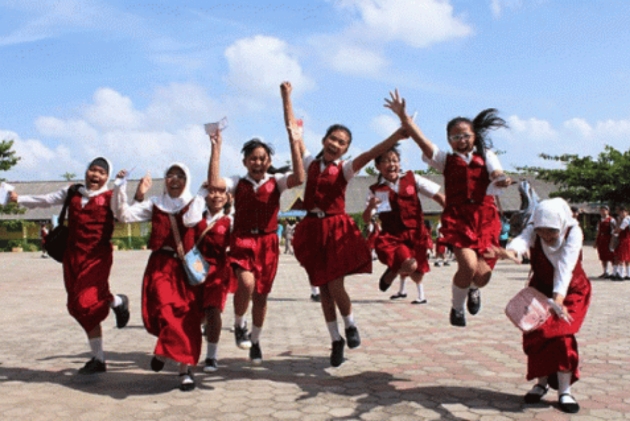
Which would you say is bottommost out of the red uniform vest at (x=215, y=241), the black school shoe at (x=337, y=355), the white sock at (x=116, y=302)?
the black school shoe at (x=337, y=355)

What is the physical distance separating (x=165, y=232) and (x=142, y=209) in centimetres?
37

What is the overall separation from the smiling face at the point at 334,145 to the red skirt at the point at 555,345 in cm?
233

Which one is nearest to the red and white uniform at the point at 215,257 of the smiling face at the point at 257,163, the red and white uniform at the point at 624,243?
the smiling face at the point at 257,163

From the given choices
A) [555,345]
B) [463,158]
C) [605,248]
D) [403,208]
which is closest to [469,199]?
[463,158]

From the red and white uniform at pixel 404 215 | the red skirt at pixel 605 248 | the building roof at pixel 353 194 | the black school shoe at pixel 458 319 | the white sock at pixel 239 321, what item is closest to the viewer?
the black school shoe at pixel 458 319

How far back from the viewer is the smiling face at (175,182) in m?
5.80

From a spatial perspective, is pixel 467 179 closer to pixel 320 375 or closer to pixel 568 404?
pixel 568 404

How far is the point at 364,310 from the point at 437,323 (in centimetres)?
191

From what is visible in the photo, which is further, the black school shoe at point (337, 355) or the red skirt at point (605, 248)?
the red skirt at point (605, 248)

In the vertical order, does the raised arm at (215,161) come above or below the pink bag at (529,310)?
above

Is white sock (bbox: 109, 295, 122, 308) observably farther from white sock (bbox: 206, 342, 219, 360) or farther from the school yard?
white sock (bbox: 206, 342, 219, 360)

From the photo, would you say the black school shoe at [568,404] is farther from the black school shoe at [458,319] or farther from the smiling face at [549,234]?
the black school shoe at [458,319]

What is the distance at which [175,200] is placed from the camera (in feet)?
19.1

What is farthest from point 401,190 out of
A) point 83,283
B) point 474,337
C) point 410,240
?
point 83,283
